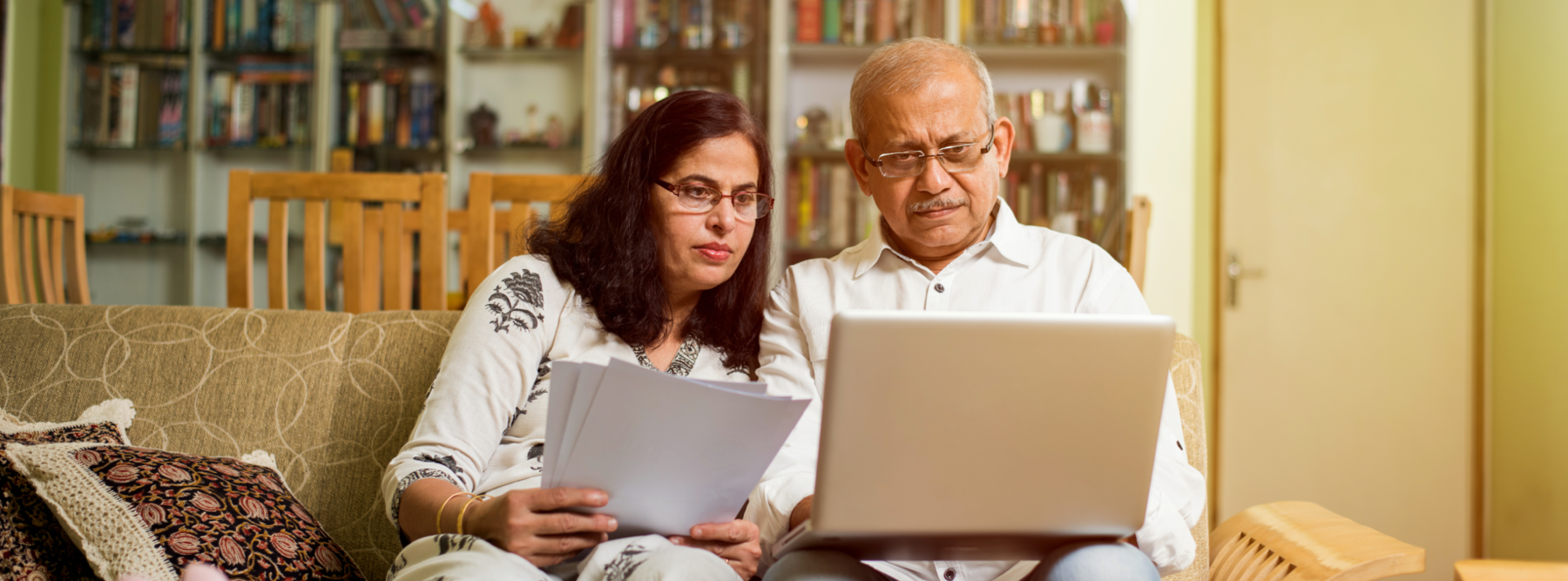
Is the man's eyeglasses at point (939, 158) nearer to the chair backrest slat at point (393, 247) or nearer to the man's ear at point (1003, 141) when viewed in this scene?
the man's ear at point (1003, 141)

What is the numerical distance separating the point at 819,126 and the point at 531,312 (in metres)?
2.23

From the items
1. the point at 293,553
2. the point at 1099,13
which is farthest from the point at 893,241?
the point at 1099,13

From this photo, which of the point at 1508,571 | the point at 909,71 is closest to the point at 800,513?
the point at 909,71

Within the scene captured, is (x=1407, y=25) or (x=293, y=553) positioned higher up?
(x=1407, y=25)

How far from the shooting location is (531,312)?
3.93ft

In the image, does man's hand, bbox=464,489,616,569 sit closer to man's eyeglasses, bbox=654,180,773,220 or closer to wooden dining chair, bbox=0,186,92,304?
man's eyeglasses, bbox=654,180,773,220

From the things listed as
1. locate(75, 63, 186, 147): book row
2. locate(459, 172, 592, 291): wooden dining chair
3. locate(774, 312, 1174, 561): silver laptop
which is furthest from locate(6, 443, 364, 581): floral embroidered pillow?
locate(75, 63, 186, 147): book row

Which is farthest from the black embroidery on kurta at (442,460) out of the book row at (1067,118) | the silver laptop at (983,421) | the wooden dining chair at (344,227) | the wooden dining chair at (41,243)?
the book row at (1067,118)

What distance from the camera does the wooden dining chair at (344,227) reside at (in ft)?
6.91

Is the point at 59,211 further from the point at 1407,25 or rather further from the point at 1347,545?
the point at 1407,25

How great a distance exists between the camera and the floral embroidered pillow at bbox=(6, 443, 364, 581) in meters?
1.03

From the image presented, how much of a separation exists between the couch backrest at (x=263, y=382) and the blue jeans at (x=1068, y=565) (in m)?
0.71

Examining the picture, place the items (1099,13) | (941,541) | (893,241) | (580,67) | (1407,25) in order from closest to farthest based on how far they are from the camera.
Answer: (941,541)
(893,241)
(1407,25)
(1099,13)
(580,67)

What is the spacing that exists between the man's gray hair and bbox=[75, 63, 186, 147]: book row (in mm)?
3330
